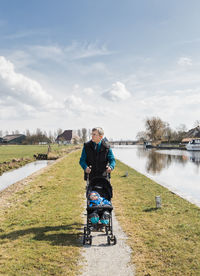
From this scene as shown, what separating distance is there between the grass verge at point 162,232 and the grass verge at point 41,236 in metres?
1.24

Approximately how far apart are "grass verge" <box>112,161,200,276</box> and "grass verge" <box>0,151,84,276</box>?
1.24 m

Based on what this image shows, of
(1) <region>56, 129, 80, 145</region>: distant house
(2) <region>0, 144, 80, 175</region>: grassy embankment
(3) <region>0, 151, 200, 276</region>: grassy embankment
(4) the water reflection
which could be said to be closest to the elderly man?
(3) <region>0, 151, 200, 276</region>: grassy embankment

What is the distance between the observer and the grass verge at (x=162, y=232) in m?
3.84

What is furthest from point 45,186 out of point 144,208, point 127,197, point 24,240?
point 24,240

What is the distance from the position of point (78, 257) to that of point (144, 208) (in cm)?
378

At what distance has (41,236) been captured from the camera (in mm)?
5125

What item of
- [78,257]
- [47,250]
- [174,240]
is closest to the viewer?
[78,257]

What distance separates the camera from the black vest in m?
5.06

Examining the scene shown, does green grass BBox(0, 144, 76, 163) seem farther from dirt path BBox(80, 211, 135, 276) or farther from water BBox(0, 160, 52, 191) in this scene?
dirt path BBox(80, 211, 135, 276)

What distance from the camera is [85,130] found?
130500 millimetres

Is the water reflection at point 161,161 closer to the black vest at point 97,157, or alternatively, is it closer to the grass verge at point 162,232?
the grass verge at point 162,232

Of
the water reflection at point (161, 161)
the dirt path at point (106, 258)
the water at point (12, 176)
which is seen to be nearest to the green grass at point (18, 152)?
the water at point (12, 176)

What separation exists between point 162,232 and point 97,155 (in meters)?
2.42

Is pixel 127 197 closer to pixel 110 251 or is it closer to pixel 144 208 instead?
pixel 144 208
